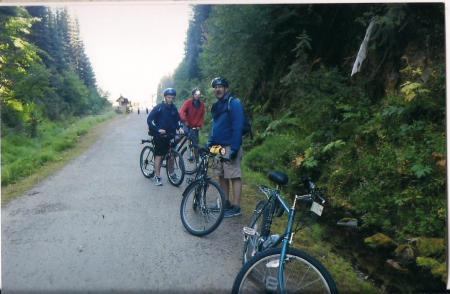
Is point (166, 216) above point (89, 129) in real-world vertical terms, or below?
below

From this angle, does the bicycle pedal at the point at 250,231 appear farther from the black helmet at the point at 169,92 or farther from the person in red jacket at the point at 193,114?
the black helmet at the point at 169,92

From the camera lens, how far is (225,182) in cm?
584

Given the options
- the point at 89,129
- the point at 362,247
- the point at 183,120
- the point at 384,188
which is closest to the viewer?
the point at 362,247

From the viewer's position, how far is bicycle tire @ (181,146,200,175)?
6985 millimetres

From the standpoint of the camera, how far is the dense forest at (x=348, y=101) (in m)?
4.87

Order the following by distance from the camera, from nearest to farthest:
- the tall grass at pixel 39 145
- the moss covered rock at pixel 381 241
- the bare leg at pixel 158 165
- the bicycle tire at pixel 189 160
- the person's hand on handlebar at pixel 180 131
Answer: the tall grass at pixel 39 145 < the moss covered rock at pixel 381 241 < the bicycle tire at pixel 189 160 < the person's hand on handlebar at pixel 180 131 < the bare leg at pixel 158 165

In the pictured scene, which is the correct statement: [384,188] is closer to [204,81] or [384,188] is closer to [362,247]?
[362,247]

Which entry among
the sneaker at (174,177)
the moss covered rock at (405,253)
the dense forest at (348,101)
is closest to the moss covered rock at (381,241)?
the dense forest at (348,101)

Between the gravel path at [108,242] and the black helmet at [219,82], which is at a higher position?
the black helmet at [219,82]

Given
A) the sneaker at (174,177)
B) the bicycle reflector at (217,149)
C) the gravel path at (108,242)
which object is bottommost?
the gravel path at (108,242)

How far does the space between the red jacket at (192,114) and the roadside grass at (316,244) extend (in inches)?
47.8

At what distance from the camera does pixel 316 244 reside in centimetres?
485

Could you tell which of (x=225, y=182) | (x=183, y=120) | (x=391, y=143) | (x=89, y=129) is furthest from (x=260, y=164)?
(x=89, y=129)

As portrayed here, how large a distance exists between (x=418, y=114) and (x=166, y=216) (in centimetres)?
359
